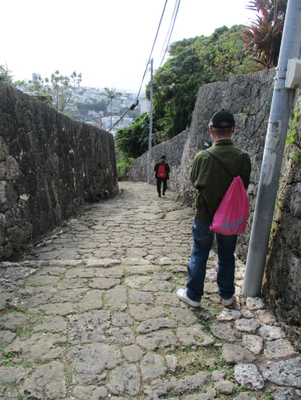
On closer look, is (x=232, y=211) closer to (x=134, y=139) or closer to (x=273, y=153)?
(x=273, y=153)

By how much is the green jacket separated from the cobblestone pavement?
37.0 inches

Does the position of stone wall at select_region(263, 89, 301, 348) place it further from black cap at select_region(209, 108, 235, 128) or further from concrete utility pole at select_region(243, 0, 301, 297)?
black cap at select_region(209, 108, 235, 128)

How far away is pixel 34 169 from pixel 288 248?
3.72m

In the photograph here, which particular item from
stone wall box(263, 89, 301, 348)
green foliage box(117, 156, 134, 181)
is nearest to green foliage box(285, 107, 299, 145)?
stone wall box(263, 89, 301, 348)

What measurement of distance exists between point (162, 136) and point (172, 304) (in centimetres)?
2107

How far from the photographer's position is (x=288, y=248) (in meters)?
2.58

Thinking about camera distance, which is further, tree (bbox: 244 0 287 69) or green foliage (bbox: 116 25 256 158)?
green foliage (bbox: 116 25 256 158)

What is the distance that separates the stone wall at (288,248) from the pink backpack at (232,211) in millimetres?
374

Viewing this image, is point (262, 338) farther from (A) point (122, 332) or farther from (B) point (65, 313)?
(B) point (65, 313)

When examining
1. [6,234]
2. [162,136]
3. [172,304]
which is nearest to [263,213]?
[172,304]

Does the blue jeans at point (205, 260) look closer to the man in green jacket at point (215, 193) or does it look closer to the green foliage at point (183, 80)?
the man in green jacket at point (215, 193)

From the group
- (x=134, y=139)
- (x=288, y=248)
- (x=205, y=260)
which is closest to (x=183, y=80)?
(x=134, y=139)

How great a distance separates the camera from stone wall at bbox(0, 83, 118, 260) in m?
3.93

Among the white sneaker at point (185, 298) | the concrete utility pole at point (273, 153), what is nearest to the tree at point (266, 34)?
the concrete utility pole at point (273, 153)
